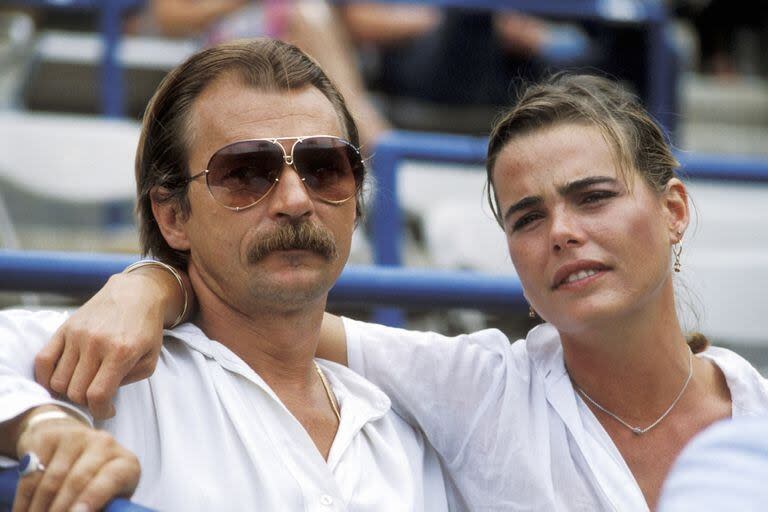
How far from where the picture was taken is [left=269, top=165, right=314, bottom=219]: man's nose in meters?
1.98

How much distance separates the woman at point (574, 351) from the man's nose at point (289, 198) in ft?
0.78

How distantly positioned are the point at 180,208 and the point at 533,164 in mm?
676

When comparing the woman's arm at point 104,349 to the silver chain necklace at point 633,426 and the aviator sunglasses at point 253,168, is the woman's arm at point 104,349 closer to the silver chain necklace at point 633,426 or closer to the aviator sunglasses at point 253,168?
the aviator sunglasses at point 253,168

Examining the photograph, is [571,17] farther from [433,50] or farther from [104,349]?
[104,349]

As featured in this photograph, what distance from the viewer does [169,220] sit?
7.04 ft

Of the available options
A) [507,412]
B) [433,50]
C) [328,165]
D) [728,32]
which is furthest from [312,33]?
[728,32]

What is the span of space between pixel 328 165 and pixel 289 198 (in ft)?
0.40

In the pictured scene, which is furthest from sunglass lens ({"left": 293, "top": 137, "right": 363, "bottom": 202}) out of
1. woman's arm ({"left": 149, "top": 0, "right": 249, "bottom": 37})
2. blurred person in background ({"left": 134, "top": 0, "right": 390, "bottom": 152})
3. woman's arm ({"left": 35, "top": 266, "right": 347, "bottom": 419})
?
woman's arm ({"left": 149, "top": 0, "right": 249, "bottom": 37})

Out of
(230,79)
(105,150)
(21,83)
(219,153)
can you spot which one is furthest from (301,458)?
(21,83)

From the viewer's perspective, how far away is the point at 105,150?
14.2ft

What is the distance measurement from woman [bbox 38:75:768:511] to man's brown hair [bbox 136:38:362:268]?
188mm

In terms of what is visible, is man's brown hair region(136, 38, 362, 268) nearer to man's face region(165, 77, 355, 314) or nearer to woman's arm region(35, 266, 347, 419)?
man's face region(165, 77, 355, 314)

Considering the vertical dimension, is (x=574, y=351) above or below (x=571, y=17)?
below

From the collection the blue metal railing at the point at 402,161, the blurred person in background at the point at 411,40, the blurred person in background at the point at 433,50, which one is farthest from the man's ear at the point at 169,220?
the blurred person in background at the point at 433,50
